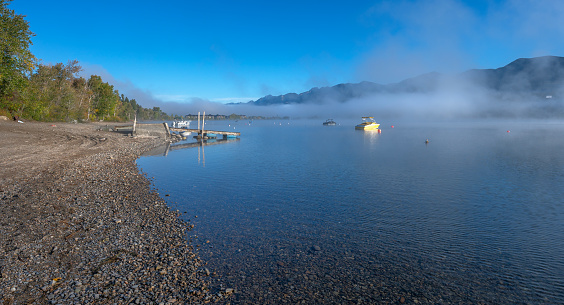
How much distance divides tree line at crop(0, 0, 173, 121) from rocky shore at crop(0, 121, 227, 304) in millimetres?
25784

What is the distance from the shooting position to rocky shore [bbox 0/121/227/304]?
25.8 feet

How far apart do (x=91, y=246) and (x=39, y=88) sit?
81.4 meters

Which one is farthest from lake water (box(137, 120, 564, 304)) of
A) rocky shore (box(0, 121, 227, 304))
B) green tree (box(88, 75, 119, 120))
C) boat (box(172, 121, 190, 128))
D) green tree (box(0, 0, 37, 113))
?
boat (box(172, 121, 190, 128))

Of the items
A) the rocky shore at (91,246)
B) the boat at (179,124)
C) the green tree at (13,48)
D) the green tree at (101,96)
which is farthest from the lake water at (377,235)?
the boat at (179,124)

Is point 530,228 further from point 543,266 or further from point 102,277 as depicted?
point 102,277

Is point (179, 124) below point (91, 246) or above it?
above

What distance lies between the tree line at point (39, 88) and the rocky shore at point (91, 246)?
25.8 meters

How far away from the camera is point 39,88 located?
71.9m

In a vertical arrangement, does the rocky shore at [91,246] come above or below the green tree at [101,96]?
below

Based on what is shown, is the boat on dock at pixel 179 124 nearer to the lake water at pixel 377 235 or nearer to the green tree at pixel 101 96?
the green tree at pixel 101 96

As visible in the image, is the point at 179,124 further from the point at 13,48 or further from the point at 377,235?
the point at 377,235

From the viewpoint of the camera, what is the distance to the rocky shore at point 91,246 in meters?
7.87

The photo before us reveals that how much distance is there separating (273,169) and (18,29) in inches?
1360

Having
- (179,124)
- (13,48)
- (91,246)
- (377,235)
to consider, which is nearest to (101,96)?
(179,124)
